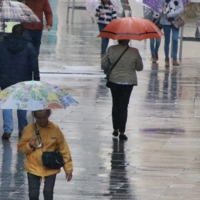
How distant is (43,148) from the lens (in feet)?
20.7

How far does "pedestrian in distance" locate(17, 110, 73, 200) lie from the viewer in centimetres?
625

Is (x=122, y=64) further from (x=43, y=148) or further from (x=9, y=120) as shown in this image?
(x=43, y=148)

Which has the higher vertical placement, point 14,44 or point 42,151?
point 14,44

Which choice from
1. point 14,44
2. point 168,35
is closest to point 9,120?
point 14,44

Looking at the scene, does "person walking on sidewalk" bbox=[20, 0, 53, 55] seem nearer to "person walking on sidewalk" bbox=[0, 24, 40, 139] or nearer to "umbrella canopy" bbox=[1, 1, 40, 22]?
"umbrella canopy" bbox=[1, 1, 40, 22]

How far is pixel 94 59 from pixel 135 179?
9.67 m

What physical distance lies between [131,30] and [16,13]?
208 cm

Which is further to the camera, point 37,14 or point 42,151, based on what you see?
point 37,14

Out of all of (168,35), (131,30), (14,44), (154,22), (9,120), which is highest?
(131,30)

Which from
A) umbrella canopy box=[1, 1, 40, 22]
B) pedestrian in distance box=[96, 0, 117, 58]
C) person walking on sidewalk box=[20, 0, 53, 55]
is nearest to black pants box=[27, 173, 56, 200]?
umbrella canopy box=[1, 1, 40, 22]

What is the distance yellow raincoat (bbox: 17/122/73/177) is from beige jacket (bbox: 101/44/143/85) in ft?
11.8

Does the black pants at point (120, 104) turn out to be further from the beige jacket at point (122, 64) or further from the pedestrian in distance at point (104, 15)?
the pedestrian in distance at point (104, 15)

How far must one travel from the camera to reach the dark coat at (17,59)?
9.49 meters

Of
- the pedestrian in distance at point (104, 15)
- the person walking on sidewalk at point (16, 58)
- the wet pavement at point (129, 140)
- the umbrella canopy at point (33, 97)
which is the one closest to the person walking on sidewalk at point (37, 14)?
the wet pavement at point (129, 140)
